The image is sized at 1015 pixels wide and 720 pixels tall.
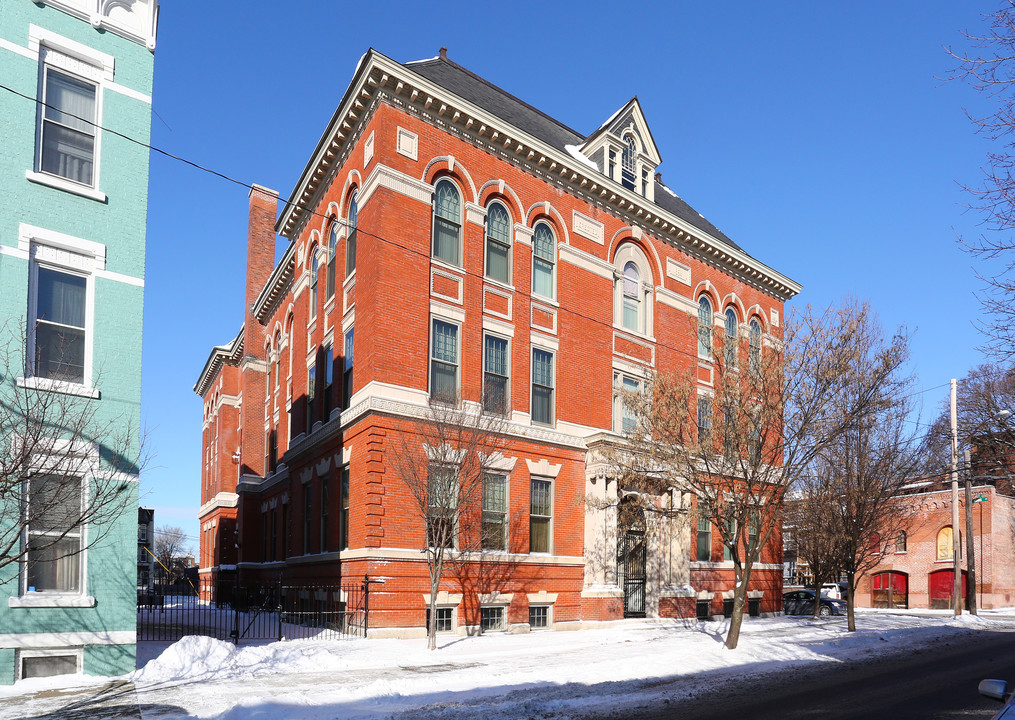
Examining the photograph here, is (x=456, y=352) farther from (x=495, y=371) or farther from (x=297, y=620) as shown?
(x=297, y=620)

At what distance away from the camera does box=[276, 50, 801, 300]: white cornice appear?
70.4 feet

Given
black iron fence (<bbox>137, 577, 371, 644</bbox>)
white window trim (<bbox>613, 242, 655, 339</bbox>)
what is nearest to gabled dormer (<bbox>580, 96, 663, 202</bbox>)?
white window trim (<bbox>613, 242, 655, 339</bbox>)

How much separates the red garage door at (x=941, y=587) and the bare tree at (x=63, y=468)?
1863 inches

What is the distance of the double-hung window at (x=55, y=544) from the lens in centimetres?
1242

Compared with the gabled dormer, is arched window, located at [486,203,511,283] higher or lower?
lower

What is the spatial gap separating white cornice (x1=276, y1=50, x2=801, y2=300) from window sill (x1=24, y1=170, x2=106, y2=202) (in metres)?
9.26

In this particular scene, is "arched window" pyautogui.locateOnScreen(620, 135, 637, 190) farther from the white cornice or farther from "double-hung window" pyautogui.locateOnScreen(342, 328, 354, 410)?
"double-hung window" pyautogui.locateOnScreen(342, 328, 354, 410)

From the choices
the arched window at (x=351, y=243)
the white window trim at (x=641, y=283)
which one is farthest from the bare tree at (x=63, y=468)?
the white window trim at (x=641, y=283)

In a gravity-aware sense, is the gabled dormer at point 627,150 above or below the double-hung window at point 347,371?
above

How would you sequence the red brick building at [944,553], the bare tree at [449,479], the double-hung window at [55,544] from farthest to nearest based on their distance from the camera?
the red brick building at [944,553] → the bare tree at [449,479] → the double-hung window at [55,544]

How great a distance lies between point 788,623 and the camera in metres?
27.3

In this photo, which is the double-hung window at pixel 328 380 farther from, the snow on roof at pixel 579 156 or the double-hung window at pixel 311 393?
the snow on roof at pixel 579 156

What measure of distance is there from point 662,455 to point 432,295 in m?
7.88

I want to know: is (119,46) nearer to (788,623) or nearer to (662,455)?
(662,455)
